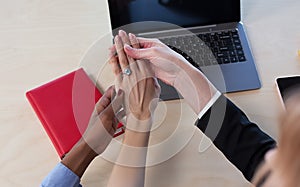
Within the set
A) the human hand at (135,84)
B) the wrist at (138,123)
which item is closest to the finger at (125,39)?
the human hand at (135,84)

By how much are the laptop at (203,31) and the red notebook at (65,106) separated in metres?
0.14

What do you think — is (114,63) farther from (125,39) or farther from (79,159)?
(79,159)

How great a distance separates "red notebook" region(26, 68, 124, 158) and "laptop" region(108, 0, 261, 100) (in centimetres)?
14

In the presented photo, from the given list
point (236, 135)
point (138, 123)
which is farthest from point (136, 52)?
point (236, 135)

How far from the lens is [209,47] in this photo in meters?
0.88

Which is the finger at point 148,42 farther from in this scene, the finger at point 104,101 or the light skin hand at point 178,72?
the finger at point 104,101

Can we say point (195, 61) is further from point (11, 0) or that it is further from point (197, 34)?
point (11, 0)

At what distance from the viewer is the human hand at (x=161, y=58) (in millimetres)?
812

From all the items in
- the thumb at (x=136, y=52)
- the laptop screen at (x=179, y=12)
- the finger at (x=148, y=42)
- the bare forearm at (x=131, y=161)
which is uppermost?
the laptop screen at (x=179, y=12)

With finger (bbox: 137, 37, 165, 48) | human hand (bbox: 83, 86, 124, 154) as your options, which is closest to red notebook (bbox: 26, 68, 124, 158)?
human hand (bbox: 83, 86, 124, 154)

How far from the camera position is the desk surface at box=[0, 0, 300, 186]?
763 mm

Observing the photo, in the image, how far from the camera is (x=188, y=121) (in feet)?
2.68

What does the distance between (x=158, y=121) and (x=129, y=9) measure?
0.23 m

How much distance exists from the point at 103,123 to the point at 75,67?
0.50ft
